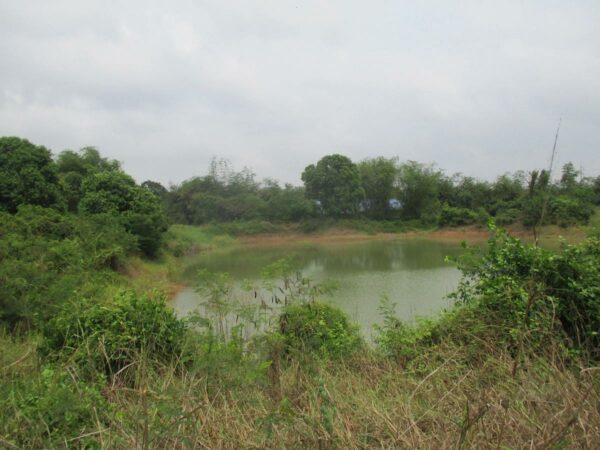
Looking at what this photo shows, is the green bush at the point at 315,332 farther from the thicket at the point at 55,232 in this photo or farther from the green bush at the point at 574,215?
the green bush at the point at 574,215

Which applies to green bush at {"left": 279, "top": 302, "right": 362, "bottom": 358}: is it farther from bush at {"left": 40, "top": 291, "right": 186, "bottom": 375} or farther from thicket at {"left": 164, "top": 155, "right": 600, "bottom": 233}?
thicket at {"left": 164, "top": 155, "right": 600, "bottom": 233}

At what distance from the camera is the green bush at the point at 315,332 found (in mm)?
4566

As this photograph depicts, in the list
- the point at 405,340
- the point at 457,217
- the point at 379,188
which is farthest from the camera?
the point at 379,188

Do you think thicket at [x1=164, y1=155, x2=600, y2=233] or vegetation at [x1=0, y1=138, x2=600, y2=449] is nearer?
vegetation at [x1=0, y1=138, x2=600, y2=449]

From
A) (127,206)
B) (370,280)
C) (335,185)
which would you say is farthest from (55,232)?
(335,185)

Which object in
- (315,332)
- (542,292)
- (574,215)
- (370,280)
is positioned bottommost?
(370,280)

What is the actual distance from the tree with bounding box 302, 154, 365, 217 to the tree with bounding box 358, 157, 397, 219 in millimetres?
2002

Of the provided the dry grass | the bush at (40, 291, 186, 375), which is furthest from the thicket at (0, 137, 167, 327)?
the dry grass

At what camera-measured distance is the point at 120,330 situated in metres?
4.25

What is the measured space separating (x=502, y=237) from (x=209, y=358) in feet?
11.0

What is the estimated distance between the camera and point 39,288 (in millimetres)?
6961

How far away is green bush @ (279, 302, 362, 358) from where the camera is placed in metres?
4.57

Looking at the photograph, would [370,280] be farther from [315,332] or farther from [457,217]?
[457,217]

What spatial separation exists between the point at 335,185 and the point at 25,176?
2406cm
